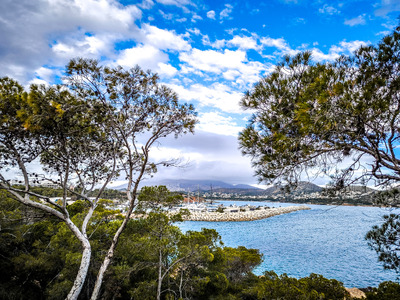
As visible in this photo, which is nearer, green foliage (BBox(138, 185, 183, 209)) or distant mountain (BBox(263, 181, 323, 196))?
distant mountain (BBox(263, 181, 323, 196))

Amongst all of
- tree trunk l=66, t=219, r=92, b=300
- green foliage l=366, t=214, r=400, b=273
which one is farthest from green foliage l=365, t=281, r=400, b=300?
tree trunk l=66, t=219, r=92, b=300

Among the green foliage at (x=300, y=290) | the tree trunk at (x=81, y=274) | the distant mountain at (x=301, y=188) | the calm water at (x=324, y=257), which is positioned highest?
the distant mountain at (x=301, y=188)

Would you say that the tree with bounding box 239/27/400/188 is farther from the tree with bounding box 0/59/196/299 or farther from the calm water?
the calm water

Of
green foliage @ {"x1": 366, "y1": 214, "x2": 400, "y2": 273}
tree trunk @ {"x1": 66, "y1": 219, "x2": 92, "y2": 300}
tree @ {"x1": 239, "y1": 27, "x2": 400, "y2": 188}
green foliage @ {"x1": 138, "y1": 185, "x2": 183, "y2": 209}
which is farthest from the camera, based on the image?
green foliage @ {"x1": 138, "y1": 185, "x2": 183, "y2": 209}

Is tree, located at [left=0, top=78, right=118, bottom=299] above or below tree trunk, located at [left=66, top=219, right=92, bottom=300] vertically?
above

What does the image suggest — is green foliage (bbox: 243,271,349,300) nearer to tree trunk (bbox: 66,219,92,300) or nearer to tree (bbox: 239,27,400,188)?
tree (bbox: 239,27,400,188)

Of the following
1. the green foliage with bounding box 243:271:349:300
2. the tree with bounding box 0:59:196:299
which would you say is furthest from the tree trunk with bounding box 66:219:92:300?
the green foliage with bounding box 243:271:349:300

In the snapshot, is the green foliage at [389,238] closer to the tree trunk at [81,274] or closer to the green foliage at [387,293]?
the green foliage at [387,293]

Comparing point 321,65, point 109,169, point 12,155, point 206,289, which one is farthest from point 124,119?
point 206,289

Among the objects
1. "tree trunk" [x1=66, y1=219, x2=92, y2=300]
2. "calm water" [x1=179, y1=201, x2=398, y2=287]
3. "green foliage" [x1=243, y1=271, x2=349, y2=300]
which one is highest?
"tree trunk" [x1=66, y1=219, x2=92, y2=300]

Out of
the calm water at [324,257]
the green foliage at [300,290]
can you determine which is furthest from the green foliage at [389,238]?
the calm water at [324,257]

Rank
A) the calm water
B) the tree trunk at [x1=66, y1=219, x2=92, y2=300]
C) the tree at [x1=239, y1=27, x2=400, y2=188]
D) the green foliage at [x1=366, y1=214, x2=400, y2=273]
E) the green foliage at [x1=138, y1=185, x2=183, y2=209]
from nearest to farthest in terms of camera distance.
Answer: the tree at [x1=239, y1=27, x2=400, y2=188]
the tree trunk at [x1=66, y1=219, x2=92, y2=300]
the green foliage at [x1=366, y1=214, x2=400, y2=273]
the green foliage at [x1=138, y1=185, x2=183, y2=209]
the calm water

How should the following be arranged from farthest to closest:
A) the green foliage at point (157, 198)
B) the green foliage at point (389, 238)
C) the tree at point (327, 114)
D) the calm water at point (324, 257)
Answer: the calm water at point (324, 257), the green foliage at point (157, 198), the green foliage at point (389, 238), the tree at point (327, 114)

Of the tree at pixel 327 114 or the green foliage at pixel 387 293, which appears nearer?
the tree at pixel 327 114
